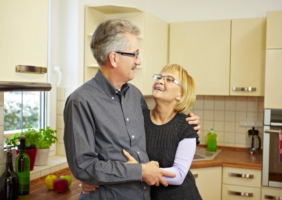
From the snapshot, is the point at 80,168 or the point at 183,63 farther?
the point at 183,63

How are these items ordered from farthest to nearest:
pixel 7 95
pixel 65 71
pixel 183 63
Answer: pixel 183 63 < pixel 65 71 < pixel 7 95

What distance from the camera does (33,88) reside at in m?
1.56

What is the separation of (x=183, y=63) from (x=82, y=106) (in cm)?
191

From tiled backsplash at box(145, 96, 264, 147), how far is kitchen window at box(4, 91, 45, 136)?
165cm

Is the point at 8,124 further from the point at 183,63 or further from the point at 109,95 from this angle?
the point at 183,63

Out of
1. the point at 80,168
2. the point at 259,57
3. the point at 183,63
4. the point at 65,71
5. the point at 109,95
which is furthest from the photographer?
the point at 183,63

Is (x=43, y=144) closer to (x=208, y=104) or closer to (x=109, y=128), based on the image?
(x=109, y=128)

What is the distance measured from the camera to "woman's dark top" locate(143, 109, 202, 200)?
1.48 metres

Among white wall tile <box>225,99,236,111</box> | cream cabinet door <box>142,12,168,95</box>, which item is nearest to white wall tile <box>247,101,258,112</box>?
white wall tile <box>225,99,236,111</box>

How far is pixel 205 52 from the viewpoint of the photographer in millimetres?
2861

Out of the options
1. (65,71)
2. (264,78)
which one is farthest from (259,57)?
(65,71)

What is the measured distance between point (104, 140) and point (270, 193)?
1875mm

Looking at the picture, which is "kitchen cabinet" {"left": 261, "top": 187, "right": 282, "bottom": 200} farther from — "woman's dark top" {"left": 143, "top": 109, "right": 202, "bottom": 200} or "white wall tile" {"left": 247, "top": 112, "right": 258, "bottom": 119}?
"woman's dark top" {"left": 143, "top": 109, "right": 202, "bottom": 200}

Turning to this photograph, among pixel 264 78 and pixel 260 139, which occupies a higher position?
pixel 264 78
